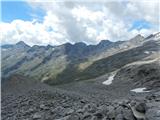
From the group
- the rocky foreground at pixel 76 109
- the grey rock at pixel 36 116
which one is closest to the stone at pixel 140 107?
the rocky foreground at pixel 76 109

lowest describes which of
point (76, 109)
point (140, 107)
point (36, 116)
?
point (36, 116)

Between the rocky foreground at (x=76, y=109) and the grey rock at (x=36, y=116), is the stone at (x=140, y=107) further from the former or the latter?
the grey rock at (x=36, y=116)

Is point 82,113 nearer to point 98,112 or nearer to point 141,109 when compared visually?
point 98,112

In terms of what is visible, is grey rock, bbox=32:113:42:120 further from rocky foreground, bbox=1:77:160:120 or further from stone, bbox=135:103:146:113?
stone, bbox=135:103:146:113

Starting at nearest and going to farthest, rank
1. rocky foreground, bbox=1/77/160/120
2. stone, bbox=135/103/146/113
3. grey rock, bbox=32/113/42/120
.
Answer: rocky foreground, bbox=1/77/160/120 → stone, bbox=135/103/146/113 → grey rock, bbox=32/113/42/120

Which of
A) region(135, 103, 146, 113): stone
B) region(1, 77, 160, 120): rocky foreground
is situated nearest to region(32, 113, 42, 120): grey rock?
region(1, 77, 160, 120): rocky foreground

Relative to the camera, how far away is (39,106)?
43594 mm

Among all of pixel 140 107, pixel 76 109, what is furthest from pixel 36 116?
pixel 140 107

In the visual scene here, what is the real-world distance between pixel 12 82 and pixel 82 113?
51222 mm

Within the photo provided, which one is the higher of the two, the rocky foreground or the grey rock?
the rocky foreground

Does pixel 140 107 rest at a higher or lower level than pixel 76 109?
higher

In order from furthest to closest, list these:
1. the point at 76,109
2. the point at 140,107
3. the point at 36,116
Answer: the point at 36,116, the point at 76,109, the point at 140,107

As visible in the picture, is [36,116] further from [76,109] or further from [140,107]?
[140,107]

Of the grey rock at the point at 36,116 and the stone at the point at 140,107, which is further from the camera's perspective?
the grey rock at the point at 36,116
